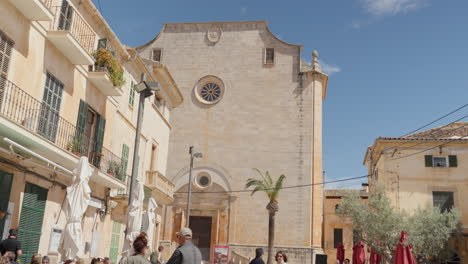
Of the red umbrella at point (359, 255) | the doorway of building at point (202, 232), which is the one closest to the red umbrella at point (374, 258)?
the red umbrella at point (359, 255)

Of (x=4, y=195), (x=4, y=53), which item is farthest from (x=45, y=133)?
(x=4, y=53)

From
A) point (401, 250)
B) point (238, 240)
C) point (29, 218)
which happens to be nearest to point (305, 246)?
point (238, 240)

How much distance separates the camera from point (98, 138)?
15.1m

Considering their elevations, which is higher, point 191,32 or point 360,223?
point 191,32

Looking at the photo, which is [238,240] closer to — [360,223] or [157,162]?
[360,223]

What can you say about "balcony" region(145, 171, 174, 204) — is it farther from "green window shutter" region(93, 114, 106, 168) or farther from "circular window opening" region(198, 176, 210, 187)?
"circular window opening" region(198, 176, 210, 187)

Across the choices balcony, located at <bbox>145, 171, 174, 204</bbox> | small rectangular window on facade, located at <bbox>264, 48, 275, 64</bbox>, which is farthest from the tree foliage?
small rectangular window on facade, located at <bbox>264, 48, 275, 64</bbox>

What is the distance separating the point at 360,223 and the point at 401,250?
1239 centimetres

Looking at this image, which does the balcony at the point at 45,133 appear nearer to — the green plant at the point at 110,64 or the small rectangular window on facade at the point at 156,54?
the green plant at the point at 110,64

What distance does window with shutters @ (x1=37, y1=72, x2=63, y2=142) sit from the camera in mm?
11766

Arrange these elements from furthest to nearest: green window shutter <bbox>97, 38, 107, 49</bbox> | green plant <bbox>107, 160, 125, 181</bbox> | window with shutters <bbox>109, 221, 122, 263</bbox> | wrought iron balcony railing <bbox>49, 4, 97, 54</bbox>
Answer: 1. window with shutters <bbox>109, 221, 122, 263</bbox>
2. green plant <bbox>107, 160, 125, 181</bbox>
3. green window shutter <bbox>97, 38, 107, 49</bbox>
4. wrought iron balcony railing <bbox>49, 4, 97, 54</bbox>

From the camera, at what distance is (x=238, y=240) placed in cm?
3067

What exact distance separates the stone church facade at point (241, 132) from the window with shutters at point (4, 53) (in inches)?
831

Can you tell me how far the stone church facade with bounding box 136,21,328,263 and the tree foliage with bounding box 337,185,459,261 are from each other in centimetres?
521
